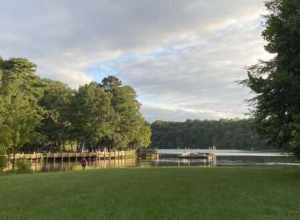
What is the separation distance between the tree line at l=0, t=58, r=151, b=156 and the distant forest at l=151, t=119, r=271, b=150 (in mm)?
74972

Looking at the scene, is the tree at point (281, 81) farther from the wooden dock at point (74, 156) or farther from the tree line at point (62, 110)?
the wooden dock at point (74, 156)

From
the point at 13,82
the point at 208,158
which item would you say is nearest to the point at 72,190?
the point at 13,82

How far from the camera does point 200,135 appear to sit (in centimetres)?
17500

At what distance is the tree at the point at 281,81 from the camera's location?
19000mm

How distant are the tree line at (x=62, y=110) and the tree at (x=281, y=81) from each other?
31.8m

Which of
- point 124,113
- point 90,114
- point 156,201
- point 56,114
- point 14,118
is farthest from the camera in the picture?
point 124,113

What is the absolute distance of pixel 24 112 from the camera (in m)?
47.5

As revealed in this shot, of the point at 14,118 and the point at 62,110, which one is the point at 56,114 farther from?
the point at 14,118

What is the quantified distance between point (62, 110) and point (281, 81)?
5622 cm

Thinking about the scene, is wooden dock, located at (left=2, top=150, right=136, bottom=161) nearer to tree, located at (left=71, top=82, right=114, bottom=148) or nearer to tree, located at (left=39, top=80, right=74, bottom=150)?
tree, located at (left=71, top=82, right=114, bottom=148)

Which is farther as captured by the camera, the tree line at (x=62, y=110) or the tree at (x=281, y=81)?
the tree line at (x=62, y=110)

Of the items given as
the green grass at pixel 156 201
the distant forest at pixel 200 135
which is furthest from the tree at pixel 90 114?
the distant forest at pixel 200 135

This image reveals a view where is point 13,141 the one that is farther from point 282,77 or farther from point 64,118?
point 282,77

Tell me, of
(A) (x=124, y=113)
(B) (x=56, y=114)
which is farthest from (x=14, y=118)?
(A) (x=124, y=113)
